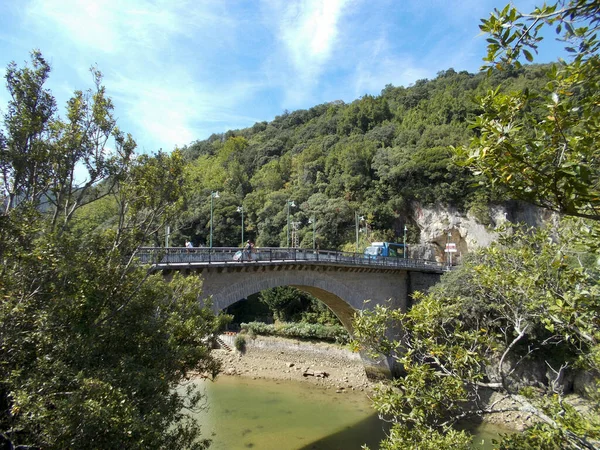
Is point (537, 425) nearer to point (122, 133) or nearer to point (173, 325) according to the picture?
point (173, 325)

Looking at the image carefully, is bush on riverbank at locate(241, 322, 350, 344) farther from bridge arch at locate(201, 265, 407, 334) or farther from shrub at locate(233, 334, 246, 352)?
bridge arch at locate(201, 265, 407, 334)

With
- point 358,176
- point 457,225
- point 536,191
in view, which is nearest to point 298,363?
point 457,225

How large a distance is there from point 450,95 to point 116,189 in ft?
175

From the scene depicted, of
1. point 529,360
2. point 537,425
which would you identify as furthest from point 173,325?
point 529,360

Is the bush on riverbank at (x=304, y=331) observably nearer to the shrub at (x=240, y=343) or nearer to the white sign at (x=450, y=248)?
the shrub at (x=240, y=343)

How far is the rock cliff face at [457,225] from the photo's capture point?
108ft

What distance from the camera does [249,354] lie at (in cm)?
2769

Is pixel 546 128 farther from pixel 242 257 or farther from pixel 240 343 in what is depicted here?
pixel 240 343

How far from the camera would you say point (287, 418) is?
17984 mm

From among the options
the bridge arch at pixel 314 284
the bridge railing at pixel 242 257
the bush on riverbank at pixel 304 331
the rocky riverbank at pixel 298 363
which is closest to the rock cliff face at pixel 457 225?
the bridge railing at pixel 242 257

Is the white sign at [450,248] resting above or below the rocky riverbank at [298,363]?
above

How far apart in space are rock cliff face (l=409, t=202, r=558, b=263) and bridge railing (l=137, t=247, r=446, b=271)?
349 inches

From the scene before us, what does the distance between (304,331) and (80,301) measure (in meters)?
23.4

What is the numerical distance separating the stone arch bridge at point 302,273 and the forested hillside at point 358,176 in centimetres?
946
